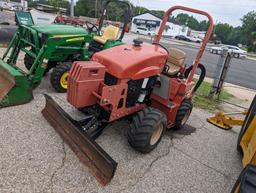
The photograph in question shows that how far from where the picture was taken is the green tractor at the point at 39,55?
4031 mm

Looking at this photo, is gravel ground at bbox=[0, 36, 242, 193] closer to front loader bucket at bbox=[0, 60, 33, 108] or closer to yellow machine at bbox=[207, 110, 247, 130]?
front loader bucket at bbox=[0, 60, 33, 108]

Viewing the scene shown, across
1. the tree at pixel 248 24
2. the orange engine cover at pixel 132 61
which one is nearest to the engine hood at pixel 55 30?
the orange engine cover at pixel 132 61

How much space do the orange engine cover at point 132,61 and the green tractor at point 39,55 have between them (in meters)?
1.60

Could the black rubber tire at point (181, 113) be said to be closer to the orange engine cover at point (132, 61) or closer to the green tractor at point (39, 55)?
the orange engine cover at point (132, 61)

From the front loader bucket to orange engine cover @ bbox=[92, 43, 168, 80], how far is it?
1.44 metres

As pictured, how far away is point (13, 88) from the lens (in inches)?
157

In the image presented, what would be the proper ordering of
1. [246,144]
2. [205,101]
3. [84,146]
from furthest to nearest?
[205,101]
[246,144]
[84,146]

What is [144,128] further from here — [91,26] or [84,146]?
[91,26]

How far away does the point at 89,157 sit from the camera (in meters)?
→ 2.84

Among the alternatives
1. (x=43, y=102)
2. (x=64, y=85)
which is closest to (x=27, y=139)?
(x=43, y=102)

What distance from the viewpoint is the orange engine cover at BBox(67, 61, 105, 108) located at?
9.50 feet

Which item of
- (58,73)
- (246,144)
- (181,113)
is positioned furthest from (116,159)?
(58,73)

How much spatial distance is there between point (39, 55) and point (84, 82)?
1988 millimetres

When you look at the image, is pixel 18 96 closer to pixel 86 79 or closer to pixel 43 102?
pixel 43 102
